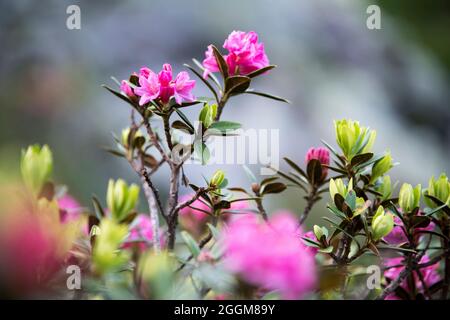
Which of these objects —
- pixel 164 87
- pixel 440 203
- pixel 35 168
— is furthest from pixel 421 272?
pixel 35 168

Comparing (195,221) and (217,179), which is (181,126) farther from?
(195,221)

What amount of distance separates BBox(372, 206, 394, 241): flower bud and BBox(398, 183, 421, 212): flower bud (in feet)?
0.23

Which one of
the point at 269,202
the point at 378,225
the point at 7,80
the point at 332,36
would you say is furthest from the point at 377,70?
the point at 378,225

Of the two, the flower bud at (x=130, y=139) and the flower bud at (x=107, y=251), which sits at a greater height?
the flower bud at (x=130, y=139)

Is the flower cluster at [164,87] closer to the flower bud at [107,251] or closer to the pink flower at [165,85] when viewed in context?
the pink flower at [165,85]

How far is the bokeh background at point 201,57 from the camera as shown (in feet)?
9.52

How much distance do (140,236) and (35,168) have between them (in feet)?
0.60

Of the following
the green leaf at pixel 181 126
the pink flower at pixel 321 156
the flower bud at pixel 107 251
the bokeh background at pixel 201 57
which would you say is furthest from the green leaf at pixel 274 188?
the bokeh background at pixel 201 57

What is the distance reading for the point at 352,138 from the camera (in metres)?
0.76

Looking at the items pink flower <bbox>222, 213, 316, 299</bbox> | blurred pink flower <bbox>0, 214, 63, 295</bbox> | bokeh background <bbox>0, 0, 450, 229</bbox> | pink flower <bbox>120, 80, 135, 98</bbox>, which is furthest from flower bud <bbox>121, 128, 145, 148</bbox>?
bokeh background <bbox>0, 0, 450, 229</bbox>

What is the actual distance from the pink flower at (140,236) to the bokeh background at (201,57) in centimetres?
183

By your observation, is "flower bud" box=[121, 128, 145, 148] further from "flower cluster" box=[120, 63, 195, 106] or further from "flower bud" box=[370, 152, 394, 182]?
"flower bud" box=[370, 152, 394, 182]

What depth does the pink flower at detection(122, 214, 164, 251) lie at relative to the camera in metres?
0.82
